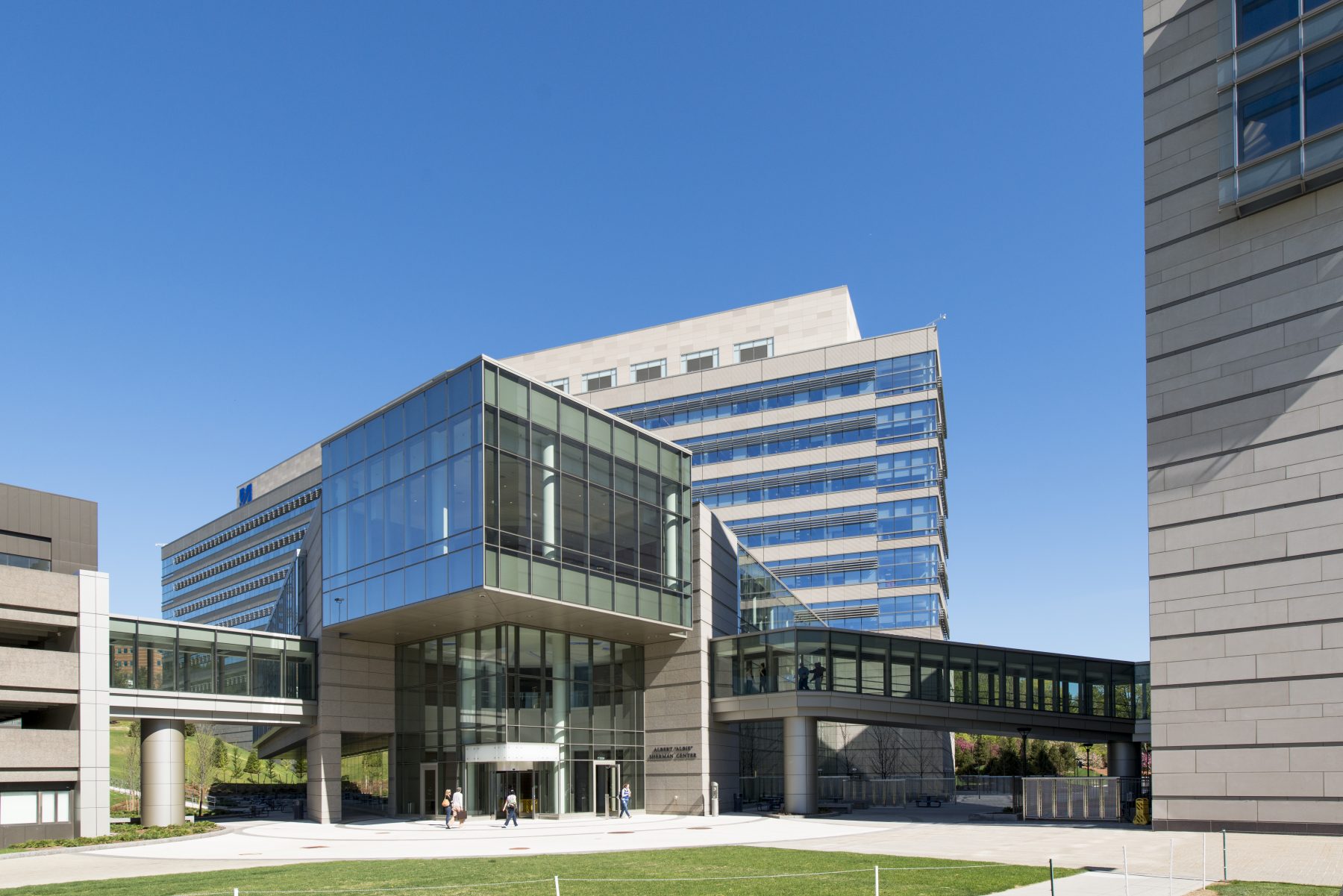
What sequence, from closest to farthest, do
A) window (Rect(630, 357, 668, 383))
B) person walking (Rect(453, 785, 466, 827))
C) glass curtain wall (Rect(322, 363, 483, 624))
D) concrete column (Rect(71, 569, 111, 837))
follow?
glass curtain wall (Rect(322, 363, 483, 624)) < concrete column (Rect(71, 569, 111, 837)) < person walking (Rect(453, 785, 466, 827)) < window (Rect(630, 357, 668, 383))

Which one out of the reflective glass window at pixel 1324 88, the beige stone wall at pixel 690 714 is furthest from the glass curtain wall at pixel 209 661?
the reflective glass window at pixel 1324 88

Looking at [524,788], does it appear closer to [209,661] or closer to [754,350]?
[209,661]

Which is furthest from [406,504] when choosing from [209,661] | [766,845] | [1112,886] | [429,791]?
[1112,886]

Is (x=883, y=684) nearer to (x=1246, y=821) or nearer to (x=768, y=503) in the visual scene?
(x=1246, y=821)

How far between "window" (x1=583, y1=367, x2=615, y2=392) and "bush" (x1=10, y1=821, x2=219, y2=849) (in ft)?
222

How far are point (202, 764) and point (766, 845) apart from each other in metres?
45.8

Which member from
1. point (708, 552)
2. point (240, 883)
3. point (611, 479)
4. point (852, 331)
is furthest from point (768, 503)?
point (240, 883)

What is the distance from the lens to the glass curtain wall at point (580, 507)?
131 ft

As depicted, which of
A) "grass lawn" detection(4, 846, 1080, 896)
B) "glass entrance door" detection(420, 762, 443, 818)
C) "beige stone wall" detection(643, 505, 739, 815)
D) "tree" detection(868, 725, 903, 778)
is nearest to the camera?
"grass lawn" detection(4, 846, 1080, 896)

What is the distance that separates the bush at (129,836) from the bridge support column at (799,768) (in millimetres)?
23028

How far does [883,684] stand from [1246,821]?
59.2 feet

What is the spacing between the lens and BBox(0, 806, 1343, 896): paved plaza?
81.7 feet

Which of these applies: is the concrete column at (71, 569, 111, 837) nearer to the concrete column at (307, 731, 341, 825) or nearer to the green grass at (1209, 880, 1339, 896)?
the concrete column at (307, 731, 341, 825)

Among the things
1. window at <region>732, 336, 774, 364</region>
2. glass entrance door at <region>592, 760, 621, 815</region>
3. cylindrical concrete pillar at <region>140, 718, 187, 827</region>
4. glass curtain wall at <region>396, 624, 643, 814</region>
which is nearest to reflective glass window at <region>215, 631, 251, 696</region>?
cylindrical concrete pillar at <region>140, 718, 187, 827</region>
